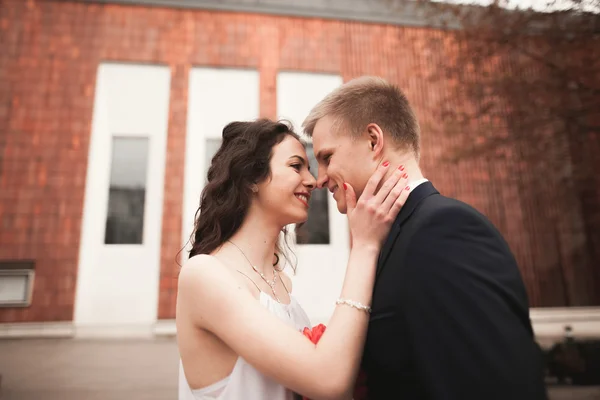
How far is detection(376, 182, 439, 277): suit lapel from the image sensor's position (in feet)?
4.57

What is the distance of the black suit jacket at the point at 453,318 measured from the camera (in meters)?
1.06

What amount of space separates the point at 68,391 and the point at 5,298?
172cm

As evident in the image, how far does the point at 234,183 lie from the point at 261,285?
23.8 inches

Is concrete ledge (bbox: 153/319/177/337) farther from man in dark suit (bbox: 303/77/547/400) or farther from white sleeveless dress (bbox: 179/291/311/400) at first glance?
man in dark suit (bbox: 303/77/547/400)

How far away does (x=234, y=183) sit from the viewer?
2.24m

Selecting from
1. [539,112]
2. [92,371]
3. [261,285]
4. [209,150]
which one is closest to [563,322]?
[539,112]

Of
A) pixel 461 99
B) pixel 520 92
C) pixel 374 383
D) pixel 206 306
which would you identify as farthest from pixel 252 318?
pixel 461 99

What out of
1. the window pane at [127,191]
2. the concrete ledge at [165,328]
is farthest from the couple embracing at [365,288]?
the window pane at [127,191]

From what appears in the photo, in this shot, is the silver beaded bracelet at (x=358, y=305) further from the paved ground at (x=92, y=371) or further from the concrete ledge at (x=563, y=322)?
the concrete ledge at (x=563, y=322)

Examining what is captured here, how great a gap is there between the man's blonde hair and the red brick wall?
5.16 metres

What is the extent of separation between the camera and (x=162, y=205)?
6.43 meters

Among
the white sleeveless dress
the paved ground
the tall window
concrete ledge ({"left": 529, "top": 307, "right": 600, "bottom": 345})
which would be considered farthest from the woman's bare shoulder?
concrete ledge ({"left": 529, "top": 307, "right": 600, "bottom": 345})

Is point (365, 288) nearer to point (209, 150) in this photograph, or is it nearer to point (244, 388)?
point (244, 388)

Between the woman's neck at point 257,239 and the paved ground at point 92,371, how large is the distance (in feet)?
14.0
